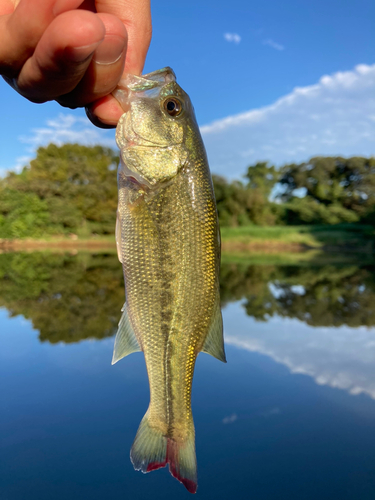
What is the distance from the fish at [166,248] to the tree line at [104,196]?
4276 cm

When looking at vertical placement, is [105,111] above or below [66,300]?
above

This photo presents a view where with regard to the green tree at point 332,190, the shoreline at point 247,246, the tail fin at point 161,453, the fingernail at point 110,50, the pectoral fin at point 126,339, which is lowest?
the shoreline at point 247,246

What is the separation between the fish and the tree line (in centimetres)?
4276

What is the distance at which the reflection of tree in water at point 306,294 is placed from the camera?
47.6ft

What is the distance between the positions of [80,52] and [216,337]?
1.77m

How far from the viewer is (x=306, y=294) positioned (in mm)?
17844

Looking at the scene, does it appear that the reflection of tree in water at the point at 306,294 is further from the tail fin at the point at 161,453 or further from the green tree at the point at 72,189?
the green tree at the point at 72,189

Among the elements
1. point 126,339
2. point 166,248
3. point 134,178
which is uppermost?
point 134,178

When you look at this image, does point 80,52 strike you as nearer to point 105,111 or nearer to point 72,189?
point 105,111

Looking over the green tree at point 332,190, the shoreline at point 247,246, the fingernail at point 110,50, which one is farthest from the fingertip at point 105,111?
the green tree at point 332,190

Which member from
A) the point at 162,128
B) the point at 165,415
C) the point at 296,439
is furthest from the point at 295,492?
the point at 162,128

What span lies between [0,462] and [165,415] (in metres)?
4.94

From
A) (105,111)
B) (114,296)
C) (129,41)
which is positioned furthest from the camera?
(114,296)

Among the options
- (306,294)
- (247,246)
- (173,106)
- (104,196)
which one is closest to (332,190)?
(247,246)
